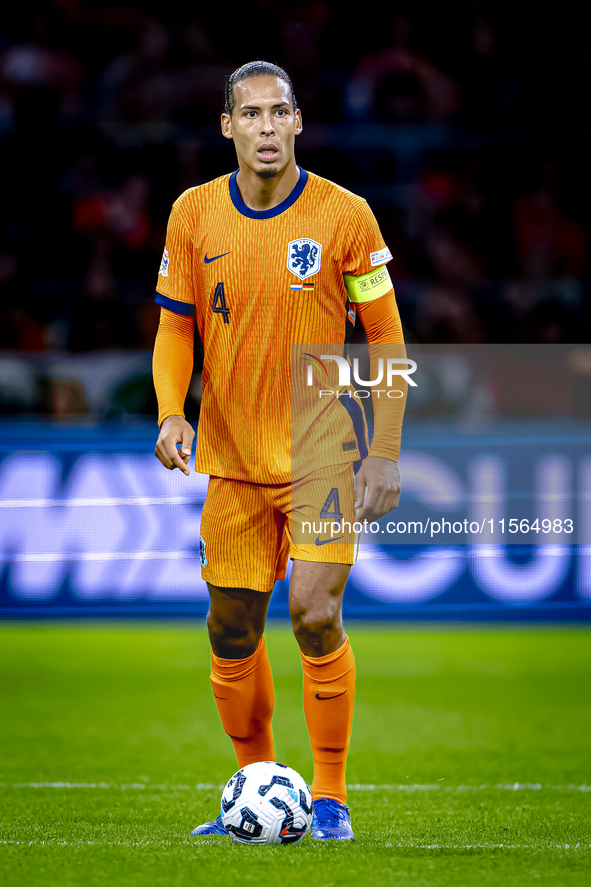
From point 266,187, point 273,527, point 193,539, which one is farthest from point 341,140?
point 273,527

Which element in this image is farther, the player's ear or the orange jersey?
the player's ear

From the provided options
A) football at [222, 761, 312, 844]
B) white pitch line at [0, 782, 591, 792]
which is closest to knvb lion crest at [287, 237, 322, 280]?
football at [222, 761, 312, 844]

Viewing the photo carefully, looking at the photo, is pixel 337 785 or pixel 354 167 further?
pixel 354 167

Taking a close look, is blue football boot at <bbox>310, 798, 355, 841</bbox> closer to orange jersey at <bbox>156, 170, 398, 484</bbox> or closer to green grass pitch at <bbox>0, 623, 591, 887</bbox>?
green grass pitch at <bbox>0, 623, 591, 887</bbox>

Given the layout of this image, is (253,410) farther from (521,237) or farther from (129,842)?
(521,237)

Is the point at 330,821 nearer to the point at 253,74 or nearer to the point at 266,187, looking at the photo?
the point at 266,187

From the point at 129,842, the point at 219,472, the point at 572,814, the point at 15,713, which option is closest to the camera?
the point at 129,842

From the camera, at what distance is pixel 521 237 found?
26.4ft

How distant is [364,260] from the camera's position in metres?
2.92

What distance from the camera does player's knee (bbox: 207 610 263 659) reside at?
296 cm

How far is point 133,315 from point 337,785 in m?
5.04

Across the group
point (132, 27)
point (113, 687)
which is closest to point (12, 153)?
point (132, 27)

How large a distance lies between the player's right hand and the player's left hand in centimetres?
45

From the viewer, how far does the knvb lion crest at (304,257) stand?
2895mm
